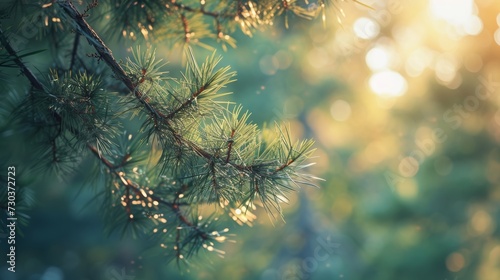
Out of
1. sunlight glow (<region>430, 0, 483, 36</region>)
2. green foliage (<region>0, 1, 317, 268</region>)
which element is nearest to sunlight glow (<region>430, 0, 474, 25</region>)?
sunlight glow (<region>430, 0, 483, 36</region>)

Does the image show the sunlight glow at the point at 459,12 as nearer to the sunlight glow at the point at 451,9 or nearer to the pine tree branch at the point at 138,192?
the sunlight glow at the point at 451,9

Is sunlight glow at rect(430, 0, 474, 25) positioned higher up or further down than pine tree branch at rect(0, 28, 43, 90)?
higher up

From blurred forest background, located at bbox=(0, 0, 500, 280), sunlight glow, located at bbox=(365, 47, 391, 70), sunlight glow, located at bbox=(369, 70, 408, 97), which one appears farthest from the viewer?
sunlight glow, located at bbox=(365, 47, 391, 70)

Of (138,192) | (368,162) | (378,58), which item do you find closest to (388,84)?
(378,58)

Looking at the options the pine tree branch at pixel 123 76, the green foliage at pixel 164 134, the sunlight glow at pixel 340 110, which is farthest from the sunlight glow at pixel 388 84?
the pine tree branch at pixel 123 76

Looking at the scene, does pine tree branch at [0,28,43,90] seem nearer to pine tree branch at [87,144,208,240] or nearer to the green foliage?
the green foliage

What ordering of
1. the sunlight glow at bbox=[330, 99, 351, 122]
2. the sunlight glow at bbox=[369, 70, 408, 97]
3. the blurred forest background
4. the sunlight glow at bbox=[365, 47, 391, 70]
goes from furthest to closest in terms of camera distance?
1. the sunlight glow at bbox=[330, 99, 351, 122]
2. the sunlight glow at bbox=[365, 47, 391, 70]
3. the sunlight glow at bbox=[369, 70, 408, 97]
4. the blurred forest background

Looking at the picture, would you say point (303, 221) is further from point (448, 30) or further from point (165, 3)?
point (165, 3)
